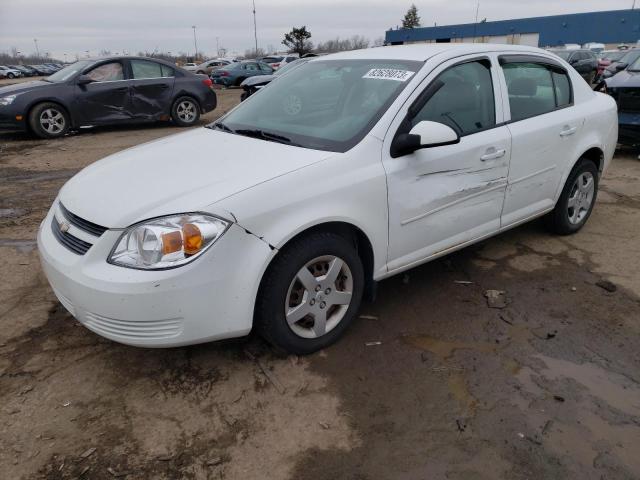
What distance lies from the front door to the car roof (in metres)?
0.10

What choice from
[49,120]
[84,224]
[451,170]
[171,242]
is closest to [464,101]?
[451,170]

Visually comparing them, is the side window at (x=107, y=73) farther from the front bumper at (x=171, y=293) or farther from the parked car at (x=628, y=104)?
the parked car at (x=628, y=104)

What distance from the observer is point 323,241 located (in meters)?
2.73

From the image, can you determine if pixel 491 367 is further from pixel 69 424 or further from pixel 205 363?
pixel 69 424

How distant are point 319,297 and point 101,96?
863 centimetres

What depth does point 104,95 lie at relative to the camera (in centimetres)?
980

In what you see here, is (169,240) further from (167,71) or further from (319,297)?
(167,71)

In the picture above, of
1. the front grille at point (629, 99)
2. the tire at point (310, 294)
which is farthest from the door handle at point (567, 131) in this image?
the front grille at point (629, 99)

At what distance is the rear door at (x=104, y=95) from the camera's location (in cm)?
967

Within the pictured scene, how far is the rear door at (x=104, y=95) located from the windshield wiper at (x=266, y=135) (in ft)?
24.6

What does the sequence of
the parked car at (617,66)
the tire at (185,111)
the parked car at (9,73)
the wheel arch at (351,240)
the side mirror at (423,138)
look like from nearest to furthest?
the wheel arch at (351,240) < the side mirror at (423,138) < the tire at (185,111) < the parked car at (617,66) < the parked car at (9,73)

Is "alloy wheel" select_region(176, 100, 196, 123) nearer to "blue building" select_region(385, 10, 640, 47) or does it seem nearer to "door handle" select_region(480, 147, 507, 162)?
"door handle" select_region(480, 147, 507, 162)

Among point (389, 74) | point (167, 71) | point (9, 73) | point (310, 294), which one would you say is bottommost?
point (9, 73)

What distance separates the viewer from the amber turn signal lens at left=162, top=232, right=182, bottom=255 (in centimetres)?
238
